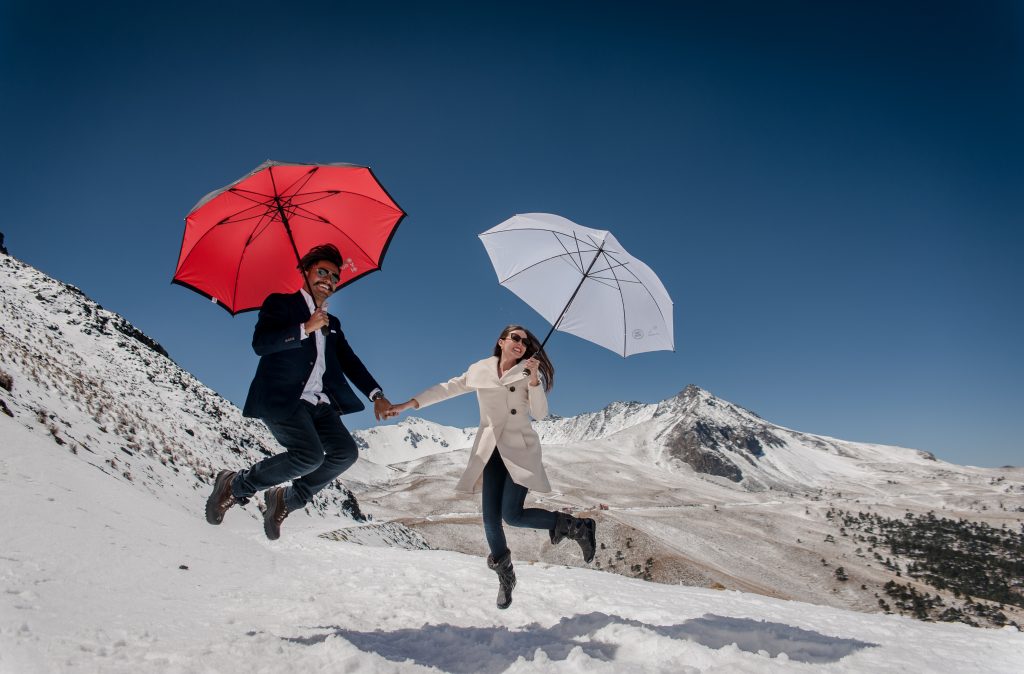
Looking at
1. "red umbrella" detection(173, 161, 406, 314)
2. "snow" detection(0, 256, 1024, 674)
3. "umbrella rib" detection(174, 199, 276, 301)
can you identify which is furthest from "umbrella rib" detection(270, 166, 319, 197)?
"snow" detection(0, 256, 1024, 674)

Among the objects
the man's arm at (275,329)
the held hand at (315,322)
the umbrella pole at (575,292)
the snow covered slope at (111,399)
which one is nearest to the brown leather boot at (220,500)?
the man's arm at (275,329)

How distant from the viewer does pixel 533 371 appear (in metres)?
5.94

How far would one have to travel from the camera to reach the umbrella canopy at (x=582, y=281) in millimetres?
7355

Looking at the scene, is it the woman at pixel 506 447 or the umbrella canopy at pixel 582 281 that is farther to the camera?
the umbrella canopy at pixel 582 281

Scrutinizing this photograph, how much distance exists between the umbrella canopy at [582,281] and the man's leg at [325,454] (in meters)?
2.99

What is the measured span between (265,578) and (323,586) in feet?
3.69

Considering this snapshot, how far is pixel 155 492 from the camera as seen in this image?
604 inches

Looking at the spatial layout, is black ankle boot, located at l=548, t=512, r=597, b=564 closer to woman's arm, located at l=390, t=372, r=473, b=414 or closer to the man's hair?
woman's arm, located at l=390, t=372, r=473, b=414

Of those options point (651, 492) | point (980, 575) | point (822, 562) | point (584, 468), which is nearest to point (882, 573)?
point (822, 562)

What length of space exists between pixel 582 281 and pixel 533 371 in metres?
1.98

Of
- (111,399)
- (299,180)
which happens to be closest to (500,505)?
(299,180)

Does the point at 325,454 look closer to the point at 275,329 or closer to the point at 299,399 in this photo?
the point at 299,399

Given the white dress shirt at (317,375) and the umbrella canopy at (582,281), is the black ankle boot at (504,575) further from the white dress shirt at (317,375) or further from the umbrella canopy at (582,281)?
the umbrella canopy at (582,281)

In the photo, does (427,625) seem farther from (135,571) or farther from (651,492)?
(651,492)
